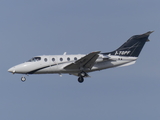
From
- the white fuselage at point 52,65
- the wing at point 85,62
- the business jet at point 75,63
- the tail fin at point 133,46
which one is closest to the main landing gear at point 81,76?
the business jet at point 75,63

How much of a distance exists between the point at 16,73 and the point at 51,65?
3512 millimetres

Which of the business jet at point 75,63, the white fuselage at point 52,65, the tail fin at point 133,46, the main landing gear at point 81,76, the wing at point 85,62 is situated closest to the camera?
the wing at point 85,62

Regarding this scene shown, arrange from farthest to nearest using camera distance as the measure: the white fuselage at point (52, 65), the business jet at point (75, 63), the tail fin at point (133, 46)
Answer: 1. the tail fin at point (133, 46)
2. the white fuselage at point (52, 65)
3. the business jet at point (75, 63)

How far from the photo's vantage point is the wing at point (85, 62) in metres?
26.7

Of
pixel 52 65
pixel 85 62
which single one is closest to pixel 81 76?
pixel 85 62

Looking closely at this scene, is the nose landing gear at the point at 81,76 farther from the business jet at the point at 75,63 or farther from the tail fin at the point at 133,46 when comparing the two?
the tail fin at the point at 133,46

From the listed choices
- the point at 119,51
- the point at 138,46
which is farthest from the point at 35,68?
the point at 138,46

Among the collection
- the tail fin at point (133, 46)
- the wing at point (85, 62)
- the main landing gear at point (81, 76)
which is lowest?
the main landing gear at point (81, 76)

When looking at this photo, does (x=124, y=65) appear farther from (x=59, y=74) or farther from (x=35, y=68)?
(x=35, y=68)

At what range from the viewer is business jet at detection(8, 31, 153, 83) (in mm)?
27812

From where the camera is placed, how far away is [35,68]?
28.0m

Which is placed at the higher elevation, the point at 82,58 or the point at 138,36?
the point at 138,36

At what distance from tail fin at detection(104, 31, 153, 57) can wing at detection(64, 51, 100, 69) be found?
305 centimetres

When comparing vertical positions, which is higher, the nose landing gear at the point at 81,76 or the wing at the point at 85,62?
the wing at the point at 85,62
